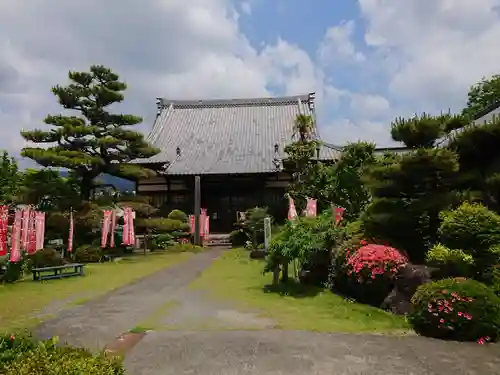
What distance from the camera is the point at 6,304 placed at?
9305 millimetres

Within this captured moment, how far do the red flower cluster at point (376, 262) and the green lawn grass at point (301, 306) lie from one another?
0.63 metres

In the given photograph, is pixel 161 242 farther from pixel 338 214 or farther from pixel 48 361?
pixel 48 361

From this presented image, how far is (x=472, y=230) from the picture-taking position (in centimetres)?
799

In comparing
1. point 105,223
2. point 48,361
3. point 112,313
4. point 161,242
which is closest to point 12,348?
point 48,361

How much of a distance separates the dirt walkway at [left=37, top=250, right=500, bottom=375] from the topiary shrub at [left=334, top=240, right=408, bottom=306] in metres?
2.09

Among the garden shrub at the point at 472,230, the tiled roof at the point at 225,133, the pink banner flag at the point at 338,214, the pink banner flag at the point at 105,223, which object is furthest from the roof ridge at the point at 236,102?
the garden shrub at the point at 472,230

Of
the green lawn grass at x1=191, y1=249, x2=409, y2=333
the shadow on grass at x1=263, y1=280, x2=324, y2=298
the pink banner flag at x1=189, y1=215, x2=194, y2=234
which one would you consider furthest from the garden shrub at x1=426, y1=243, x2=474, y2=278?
the pink banner flag at x1=189, y1=215, x2=194, y2=234

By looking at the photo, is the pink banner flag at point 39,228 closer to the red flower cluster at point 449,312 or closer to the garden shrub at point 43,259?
the garden shrub at point 43,259

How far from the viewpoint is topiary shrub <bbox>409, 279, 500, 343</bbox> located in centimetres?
639

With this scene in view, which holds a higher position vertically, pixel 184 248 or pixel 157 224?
pixel 157 224

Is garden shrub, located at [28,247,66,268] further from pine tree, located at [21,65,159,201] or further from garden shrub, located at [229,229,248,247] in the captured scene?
garden shrub, located at [229,229,248,247]

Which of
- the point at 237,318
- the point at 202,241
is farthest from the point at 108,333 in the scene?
the point at 202,241

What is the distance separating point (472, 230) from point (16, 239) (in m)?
11.0

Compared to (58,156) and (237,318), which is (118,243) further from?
(237,318)
